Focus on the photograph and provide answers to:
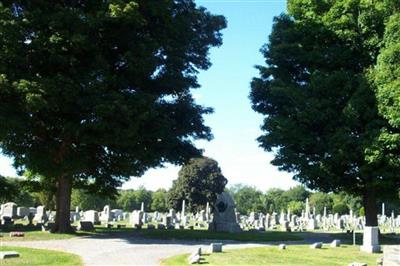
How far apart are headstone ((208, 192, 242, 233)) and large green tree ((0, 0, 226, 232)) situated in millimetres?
6873

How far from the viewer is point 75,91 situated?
21094 millimetres

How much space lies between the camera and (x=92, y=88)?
21203 mm

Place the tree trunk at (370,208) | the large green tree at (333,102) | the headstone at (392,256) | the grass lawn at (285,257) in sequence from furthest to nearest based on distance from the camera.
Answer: the tree trunk at (370,208) < the large green tree at (333,102) < the grass lawn at (285,257) < the headstone at (392,256)

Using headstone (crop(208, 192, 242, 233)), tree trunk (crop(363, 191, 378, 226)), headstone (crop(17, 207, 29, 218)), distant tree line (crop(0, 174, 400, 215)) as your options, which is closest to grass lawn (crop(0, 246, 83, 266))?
tree trunk (crop(363, 191, 378, 226))

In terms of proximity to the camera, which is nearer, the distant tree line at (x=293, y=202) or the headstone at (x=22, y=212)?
the headstone at (x=22, y=212)

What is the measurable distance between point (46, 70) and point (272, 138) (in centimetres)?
1195

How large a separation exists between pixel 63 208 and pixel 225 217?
12026mm

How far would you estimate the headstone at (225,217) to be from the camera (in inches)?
1278

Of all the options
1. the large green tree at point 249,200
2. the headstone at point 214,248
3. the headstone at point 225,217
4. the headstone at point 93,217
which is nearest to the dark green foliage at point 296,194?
the large green tree at point 249,200

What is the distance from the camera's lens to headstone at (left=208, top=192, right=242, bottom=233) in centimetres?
3247

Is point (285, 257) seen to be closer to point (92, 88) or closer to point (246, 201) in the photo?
point (92, 88)

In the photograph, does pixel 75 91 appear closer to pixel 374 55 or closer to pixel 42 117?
pixel 42 117

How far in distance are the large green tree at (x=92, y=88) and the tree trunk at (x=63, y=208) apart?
5cm

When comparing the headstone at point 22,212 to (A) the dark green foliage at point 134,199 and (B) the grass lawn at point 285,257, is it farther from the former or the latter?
(A) the dark green foliage at point 134,199
